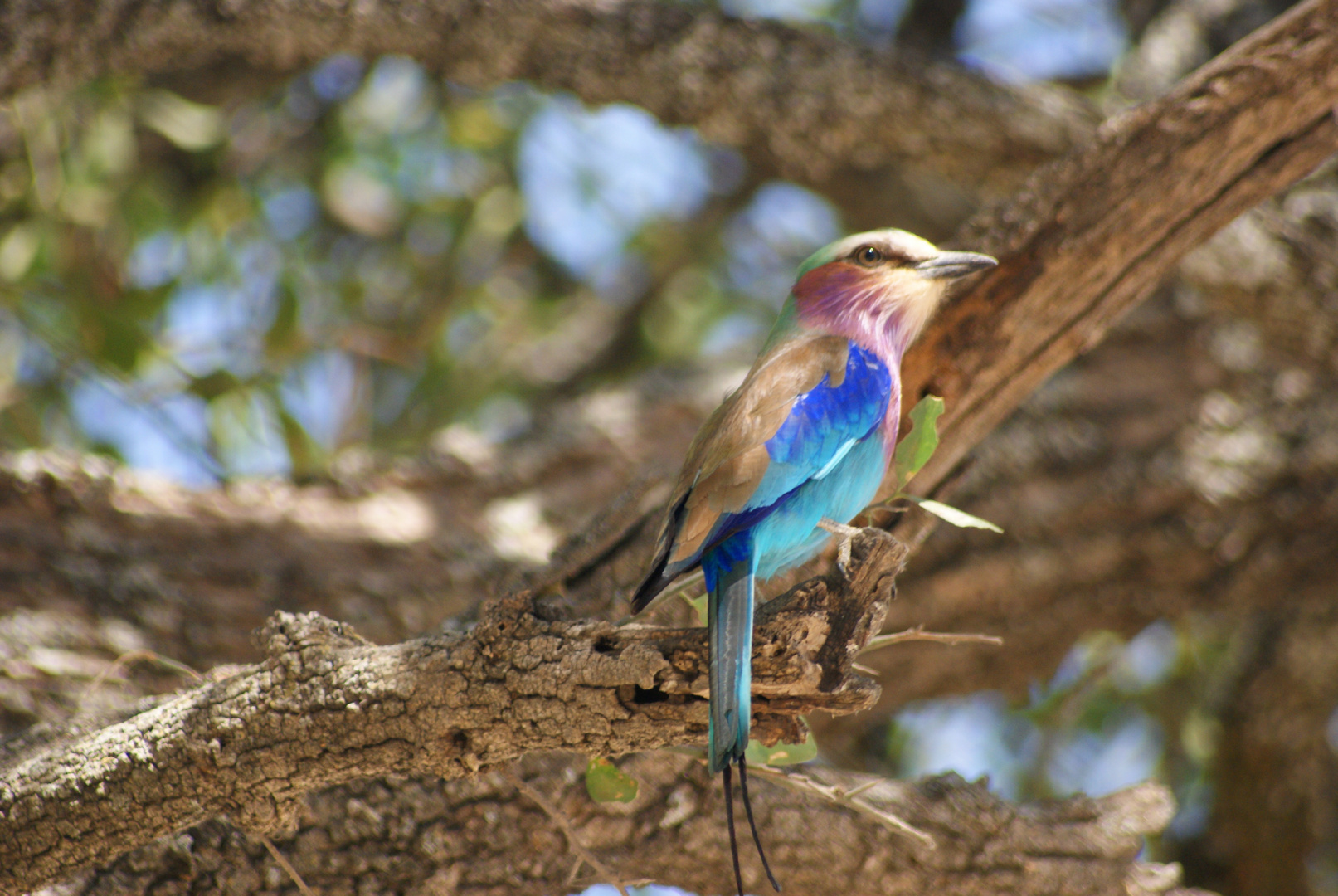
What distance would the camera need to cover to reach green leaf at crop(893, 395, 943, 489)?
1993 millimetres

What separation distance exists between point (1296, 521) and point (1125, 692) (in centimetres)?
114

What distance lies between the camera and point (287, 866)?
78.0 inches

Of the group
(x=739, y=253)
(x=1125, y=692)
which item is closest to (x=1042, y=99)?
(x=739, y=253)

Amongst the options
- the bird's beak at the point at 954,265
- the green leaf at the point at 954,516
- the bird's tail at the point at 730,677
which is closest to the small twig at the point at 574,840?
the bird's tail at the point at 730,677

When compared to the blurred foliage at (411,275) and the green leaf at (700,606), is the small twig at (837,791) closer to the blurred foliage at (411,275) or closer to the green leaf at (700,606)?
the green leaf at (700,606)

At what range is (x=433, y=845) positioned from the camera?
2205 millimetres

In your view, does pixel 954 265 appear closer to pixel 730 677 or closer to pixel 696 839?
pixel 730 677

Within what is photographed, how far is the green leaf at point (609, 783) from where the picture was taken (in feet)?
6.65

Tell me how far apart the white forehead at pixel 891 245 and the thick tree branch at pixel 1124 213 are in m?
0.14

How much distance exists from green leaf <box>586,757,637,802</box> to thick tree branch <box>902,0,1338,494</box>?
868 millimetres

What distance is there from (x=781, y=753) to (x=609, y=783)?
1.04ft

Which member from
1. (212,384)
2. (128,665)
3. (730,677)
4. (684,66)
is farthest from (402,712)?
(684,66)

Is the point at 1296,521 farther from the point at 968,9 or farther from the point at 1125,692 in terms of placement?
the point at 968,9

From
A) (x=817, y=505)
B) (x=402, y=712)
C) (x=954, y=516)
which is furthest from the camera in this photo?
(x=817, y=505)
